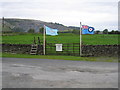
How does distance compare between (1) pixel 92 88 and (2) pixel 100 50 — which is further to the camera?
(2) pixel 100 50

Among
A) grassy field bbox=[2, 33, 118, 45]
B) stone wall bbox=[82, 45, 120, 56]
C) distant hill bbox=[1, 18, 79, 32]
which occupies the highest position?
distant hill bbox=[1, 18, 79, 32]

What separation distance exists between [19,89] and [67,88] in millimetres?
1838

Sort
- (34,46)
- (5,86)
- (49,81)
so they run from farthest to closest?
(34,46)
(49,81)
(5,86)

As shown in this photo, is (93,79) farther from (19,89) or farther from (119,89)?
(19,89)

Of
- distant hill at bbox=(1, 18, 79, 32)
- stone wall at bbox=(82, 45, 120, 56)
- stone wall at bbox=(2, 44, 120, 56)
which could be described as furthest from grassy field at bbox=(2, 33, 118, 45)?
distant hill at bbox=(1, 18, 79, 32)

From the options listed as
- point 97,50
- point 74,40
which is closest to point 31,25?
point 74,40

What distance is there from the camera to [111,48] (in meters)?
24.1

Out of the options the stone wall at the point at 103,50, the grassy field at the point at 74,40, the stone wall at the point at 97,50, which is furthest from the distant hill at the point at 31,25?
the stone wall at the point at 103,50

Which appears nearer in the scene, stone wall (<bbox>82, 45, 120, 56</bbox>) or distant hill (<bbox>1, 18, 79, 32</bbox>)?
stone wall (<bbox>82, 45, 120, 56</bbox>)

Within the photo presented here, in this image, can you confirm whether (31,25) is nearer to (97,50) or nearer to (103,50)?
(97,50)

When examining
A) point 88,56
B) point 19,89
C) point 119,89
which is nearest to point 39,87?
point 19,89

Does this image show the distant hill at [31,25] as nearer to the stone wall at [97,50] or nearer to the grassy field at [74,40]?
the grassy field at [74,40]

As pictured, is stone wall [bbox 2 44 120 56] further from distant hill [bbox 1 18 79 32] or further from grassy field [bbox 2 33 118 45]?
distant hill [bbox 1 18 79 32]

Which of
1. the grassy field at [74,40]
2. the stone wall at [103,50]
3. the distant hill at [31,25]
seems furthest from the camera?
the distant hill at [31,25]
